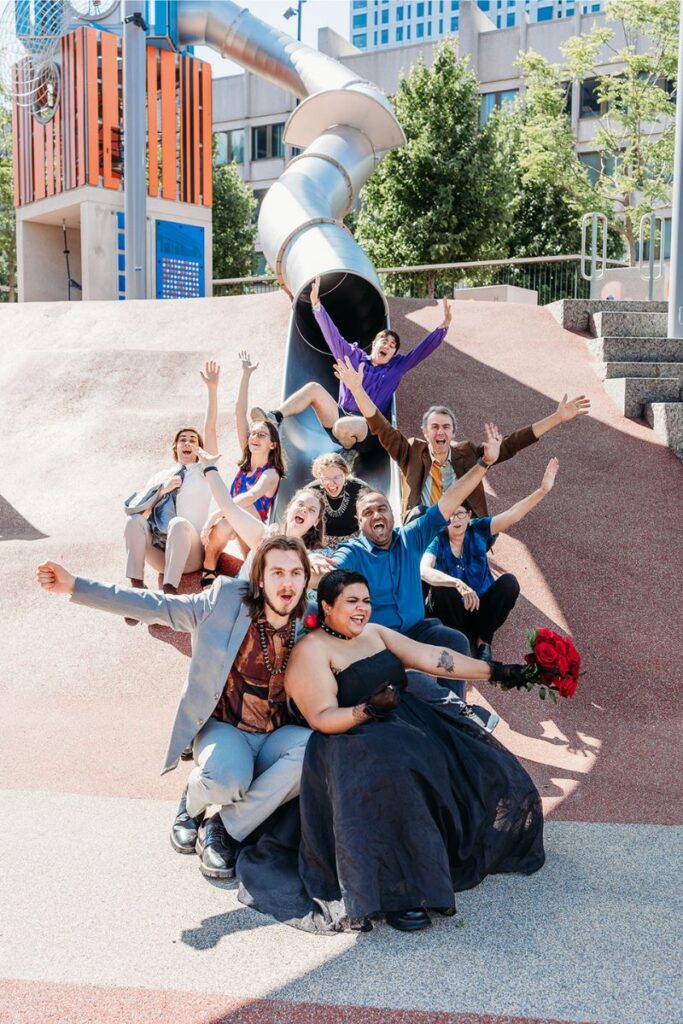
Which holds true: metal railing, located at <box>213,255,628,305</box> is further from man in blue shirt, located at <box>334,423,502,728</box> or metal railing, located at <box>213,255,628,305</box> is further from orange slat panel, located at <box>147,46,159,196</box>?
man in blue shirt, located at <box>334,423,502,728</box>

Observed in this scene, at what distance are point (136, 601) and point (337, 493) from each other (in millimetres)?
2443

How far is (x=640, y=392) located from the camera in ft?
35.9

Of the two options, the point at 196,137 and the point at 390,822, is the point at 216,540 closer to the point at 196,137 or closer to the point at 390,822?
the point at 390,822

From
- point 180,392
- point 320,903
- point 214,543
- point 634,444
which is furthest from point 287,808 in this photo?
point 180,392

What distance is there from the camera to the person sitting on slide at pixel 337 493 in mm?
6367

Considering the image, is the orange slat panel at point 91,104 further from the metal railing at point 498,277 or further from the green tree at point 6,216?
the green tree at point 6,216

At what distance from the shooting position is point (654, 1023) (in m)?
3.07

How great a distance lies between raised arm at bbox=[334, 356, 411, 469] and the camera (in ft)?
20.9

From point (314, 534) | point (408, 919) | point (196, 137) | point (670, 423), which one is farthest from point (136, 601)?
point (196, 137)

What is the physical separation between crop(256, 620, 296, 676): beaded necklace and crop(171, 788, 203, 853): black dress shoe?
0.73 m

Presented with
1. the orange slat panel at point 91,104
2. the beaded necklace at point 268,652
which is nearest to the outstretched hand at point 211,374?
the beaded necklace at point 268,652

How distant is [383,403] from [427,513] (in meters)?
3.31

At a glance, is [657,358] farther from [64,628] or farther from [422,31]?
[422,31]

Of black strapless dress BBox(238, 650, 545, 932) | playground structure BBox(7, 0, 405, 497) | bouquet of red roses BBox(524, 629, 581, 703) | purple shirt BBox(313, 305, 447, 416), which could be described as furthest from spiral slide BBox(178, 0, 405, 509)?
black strapless dress BBox(238, 650, 545, 932)
